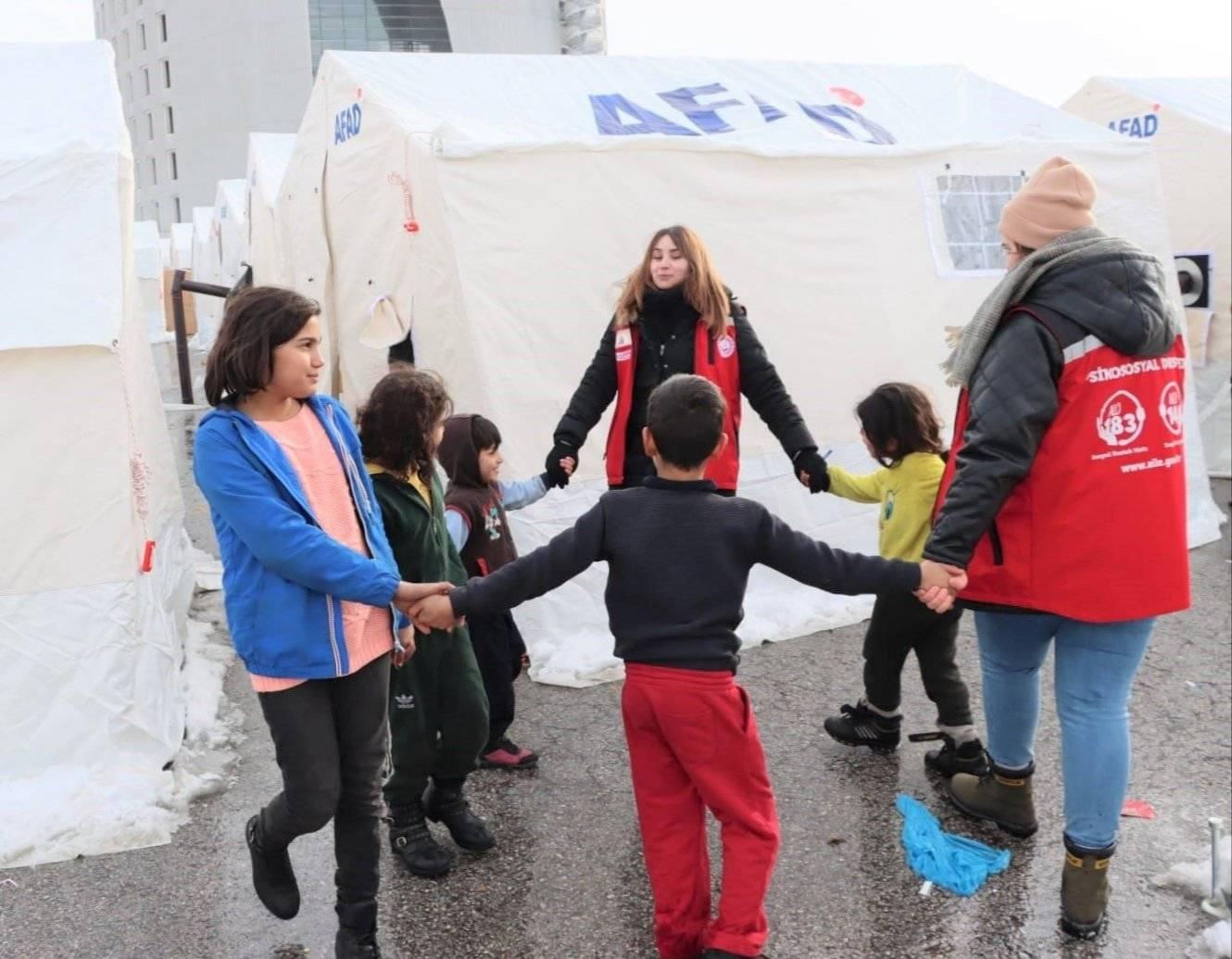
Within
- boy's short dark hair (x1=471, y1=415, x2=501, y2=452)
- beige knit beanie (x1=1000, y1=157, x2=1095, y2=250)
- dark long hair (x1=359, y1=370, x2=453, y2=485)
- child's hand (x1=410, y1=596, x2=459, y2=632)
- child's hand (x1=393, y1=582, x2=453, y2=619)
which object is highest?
beige knit beanie (x1=1000, y1=157, x2=1095, y2=250)

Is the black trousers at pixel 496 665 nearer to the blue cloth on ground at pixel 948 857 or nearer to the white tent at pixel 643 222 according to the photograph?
the white tent at pixel 643 222

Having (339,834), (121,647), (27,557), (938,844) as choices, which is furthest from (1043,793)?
(27,557)

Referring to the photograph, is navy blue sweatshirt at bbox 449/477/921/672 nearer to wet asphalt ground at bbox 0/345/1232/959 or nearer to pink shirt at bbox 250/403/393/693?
pink shirt at bbox 250/403/393/693

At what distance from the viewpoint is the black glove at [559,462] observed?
4.14 meters

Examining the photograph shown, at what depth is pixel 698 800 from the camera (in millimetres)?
2713

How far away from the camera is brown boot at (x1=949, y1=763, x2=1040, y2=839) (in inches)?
131

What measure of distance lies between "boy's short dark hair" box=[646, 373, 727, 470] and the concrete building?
55.9 metres

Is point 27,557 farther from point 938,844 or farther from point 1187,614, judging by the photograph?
point 1187,614

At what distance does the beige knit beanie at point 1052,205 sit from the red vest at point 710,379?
4.30ft

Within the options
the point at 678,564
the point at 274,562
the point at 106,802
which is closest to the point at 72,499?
the point at 106,802

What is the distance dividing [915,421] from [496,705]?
5.54 ft

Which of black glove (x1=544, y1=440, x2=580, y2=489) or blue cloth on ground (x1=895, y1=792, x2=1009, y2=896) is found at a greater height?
black glove (x1=544, y1=440, x2=580, y2=489)

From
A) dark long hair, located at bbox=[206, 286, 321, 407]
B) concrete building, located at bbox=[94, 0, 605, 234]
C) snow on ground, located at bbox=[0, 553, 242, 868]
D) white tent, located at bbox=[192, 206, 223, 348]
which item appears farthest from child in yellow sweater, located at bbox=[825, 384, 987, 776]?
concrete building, located at bbox=[94, 0, 605, 234]

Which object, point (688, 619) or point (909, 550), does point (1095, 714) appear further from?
point (688, 619)
